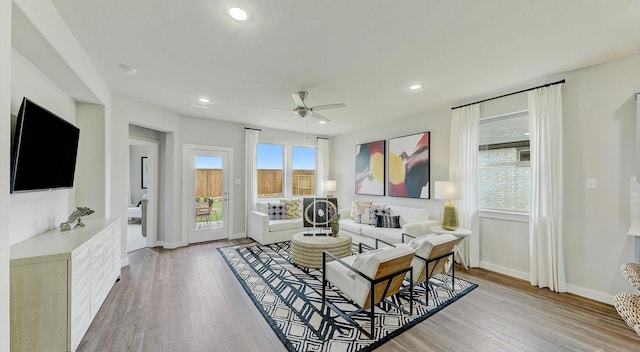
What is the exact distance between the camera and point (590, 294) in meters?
2.68

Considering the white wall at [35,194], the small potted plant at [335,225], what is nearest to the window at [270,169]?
the small potted plant at [335,225]

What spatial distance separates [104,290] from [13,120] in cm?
168

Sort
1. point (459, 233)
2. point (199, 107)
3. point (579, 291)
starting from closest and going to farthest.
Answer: point (579, 291), point (459, 233), point (199, 107)

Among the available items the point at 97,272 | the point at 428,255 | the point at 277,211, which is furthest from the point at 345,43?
the point at 277,211

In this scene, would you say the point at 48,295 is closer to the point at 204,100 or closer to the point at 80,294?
the point at 80,294

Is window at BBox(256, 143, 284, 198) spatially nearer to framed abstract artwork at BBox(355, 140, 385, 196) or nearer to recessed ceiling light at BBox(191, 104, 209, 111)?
recessed ceiling light at BBox(191, 104, 209, 111)

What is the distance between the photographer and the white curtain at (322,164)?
660 centimetres

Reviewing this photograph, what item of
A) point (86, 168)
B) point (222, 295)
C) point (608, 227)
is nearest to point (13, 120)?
point (86, 168)

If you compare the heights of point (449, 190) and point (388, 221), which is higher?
point (449, 190)

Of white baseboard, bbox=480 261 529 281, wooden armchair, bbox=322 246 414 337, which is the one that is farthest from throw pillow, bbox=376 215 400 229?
wooden armchair, bbox=322 246 414 337

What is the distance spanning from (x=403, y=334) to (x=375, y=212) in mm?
2646

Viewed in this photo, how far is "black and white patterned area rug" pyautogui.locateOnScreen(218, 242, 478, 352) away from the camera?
2.01 meters

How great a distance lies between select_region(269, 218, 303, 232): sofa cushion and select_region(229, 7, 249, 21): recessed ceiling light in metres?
3.62

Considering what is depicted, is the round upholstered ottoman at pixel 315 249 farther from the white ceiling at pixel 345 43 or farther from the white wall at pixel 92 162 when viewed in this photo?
the white wall at pixel 92 162
